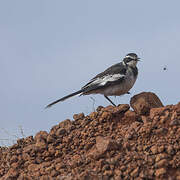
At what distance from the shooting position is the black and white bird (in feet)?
38.5

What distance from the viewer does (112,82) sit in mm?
11680

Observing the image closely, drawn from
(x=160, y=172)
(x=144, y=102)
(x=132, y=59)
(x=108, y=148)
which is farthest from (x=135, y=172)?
(x=132, y=59)

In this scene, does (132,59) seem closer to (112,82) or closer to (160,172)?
(112,82)

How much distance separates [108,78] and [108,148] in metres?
4.36

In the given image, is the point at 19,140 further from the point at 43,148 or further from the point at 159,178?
the point at 159,178

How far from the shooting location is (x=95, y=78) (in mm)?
12219

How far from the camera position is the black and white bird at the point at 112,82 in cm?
1175

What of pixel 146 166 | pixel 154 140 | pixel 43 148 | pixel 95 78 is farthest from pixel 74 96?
pixel 146 166

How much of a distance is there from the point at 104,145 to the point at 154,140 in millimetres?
1183

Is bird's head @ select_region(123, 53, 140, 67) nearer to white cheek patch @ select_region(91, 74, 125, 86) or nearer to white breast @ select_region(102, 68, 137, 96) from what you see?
white breast @ select_region(102, 68, 137, 96)

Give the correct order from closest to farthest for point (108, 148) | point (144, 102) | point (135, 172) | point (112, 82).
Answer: point (135, 172), point (108, 148), point (144, 102), point (112, 82)

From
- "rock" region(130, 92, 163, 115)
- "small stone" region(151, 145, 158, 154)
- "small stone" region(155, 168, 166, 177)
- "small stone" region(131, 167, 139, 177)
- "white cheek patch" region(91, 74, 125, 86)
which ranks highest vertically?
"white cheek patch" region(91, 74, 125, 86)

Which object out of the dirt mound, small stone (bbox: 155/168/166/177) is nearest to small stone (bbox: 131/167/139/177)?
the dirt mound

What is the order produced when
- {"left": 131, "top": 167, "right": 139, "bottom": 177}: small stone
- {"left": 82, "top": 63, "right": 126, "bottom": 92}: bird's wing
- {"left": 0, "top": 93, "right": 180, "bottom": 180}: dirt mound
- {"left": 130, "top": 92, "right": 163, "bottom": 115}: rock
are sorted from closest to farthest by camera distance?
{"left": 131, "top": 167, "right": 139, "bottom": 177}: small stone < {"left": 0, "top": 93, "right": 180, "bottom": 180}: dirt mound < {"left": 130, "top": 92, "right": 163, "bottom": 115}: rock < {"left": 82, "top": 63, "right": 126, "bottom": 92}: bird's wing
